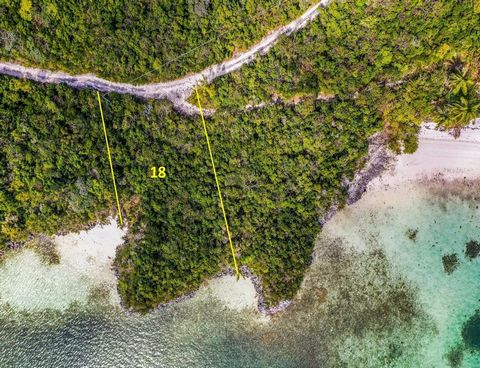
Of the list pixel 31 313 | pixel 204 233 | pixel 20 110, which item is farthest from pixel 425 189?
pixel 31 313

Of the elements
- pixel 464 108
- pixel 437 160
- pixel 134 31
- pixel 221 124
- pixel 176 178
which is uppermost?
pixel 134 31

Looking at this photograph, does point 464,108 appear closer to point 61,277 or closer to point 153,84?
point 153,84

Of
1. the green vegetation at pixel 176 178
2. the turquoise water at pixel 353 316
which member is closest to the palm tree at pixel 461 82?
the green vegetation at pixel 176 178

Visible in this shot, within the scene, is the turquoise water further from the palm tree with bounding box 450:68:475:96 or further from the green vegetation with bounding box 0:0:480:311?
the palm tree with bounding box 450:68:475:96

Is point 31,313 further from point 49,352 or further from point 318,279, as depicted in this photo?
point 318,279

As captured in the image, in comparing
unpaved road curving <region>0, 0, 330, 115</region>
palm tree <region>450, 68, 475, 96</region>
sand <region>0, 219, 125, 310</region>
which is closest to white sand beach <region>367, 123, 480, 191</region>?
palm tree <region>450, 68, 475, 96</region>

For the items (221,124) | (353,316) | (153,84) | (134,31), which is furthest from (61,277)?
(353,316)
